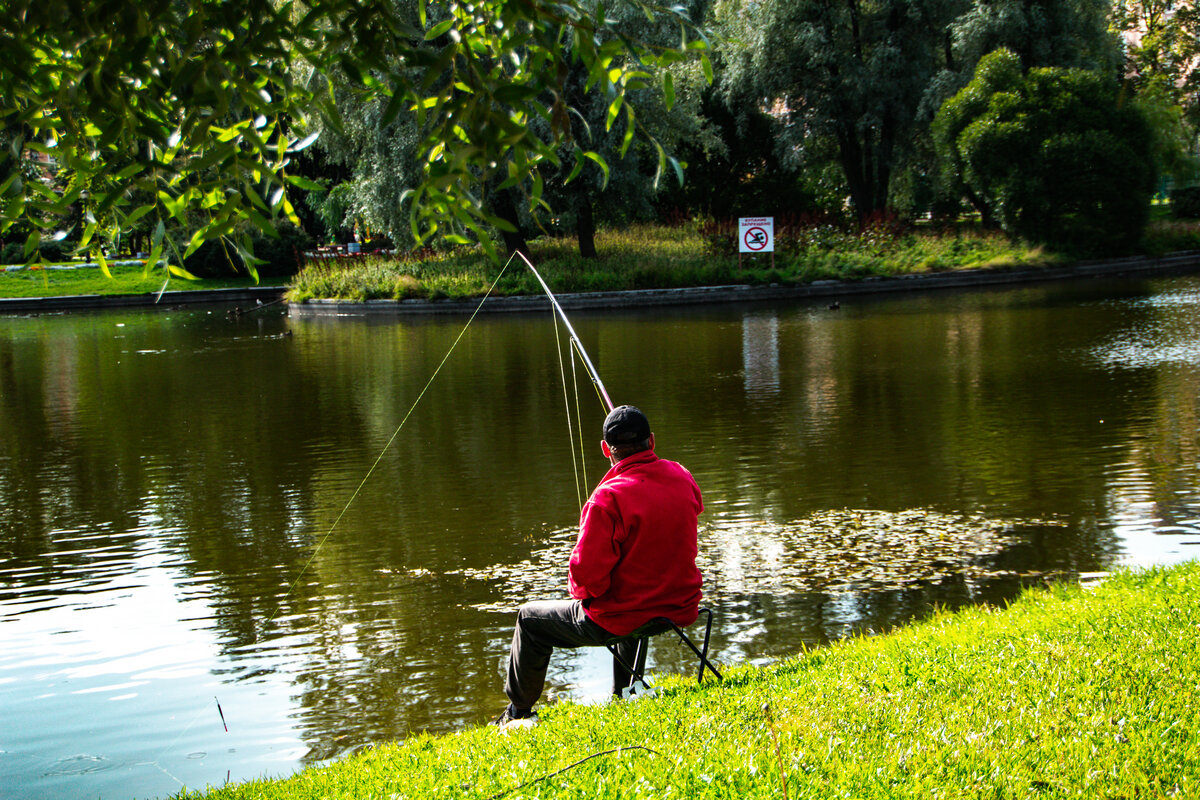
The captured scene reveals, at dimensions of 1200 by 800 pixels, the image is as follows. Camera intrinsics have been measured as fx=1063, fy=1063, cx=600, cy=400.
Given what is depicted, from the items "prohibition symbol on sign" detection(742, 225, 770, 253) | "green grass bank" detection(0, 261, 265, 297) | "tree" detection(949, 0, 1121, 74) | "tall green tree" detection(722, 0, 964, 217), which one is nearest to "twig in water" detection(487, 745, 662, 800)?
"prohibition symbol on sign" detection(742, 225, 770, 253)

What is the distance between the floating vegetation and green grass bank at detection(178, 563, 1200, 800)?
1911mm

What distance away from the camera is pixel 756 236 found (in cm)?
3066

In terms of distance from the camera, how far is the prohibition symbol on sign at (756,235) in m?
30.3

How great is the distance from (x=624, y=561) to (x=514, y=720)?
0.93 meters

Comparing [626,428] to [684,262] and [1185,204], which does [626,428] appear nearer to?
[684,262]

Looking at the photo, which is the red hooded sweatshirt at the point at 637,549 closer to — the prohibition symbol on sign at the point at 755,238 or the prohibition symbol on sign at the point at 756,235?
the prohibition symbol on sign at the point at 756,235

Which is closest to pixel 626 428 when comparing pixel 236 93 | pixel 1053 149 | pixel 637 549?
pixel 637 549

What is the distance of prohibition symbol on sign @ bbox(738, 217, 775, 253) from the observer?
99.5 feet

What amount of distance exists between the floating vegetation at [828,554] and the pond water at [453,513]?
3 centimetres

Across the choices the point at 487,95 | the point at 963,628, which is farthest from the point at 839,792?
the point at 487,95

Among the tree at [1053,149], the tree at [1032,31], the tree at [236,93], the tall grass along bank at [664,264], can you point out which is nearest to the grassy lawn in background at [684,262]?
the tall grass along bank at [664,264]

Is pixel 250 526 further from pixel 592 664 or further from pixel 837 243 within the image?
pixel 837 243

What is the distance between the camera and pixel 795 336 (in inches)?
796

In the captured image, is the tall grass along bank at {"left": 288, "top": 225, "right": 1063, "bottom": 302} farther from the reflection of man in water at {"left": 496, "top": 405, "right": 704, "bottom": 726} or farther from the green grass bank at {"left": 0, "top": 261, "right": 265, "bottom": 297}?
the reflection of man in water at {"left": 496, "top": 405, "right": 704, "bottom": 726}
